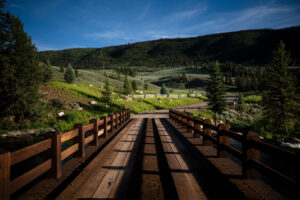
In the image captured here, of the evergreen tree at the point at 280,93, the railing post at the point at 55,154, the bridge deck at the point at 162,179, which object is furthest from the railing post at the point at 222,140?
the evergreen tree at the point at 280,93

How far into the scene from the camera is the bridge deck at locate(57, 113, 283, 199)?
10.4 ft

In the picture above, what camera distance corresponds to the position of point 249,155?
379 cm

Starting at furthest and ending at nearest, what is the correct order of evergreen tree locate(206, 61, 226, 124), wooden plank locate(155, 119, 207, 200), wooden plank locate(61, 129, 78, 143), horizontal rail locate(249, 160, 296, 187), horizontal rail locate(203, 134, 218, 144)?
evergreen tree locate(206, 61, 226, 124), horizontal rail locate(203, 134, 218, 144), wooden plank locate(61, 129, 78, 143), wooden plank locate(155, 119, 207, 200), horizontal rail locate(249, 160, 296, 187)

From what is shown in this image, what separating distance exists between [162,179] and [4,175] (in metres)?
2.93

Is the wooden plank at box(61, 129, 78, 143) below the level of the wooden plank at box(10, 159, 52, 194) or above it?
above

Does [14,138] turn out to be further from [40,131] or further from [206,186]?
[206,186]

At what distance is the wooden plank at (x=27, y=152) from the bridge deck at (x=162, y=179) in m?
0.99

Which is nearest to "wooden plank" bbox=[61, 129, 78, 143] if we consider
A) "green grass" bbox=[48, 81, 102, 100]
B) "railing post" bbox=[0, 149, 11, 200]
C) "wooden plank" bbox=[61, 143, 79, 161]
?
"wooden plank" bbox=[61, 143, 79, 161]

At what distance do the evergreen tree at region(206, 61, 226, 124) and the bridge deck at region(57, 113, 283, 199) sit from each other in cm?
2212

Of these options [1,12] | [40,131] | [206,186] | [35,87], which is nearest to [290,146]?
[206,186]

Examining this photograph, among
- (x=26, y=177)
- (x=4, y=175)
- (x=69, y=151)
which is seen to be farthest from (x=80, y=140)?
(x=4, y=175)

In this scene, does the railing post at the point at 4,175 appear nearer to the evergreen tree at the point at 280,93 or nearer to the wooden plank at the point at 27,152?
the wooden plank at the point at 27,152

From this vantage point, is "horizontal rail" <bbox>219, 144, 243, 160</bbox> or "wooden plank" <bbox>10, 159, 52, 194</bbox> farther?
"horizontal rail" <bbox>219, 144, 243, 160</bbox>

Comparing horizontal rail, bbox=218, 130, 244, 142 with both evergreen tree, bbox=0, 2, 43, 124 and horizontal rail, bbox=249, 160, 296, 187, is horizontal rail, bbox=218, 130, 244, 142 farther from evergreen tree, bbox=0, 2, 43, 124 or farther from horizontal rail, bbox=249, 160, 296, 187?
evergreen tree, bbox=0, 2, 43, 124
